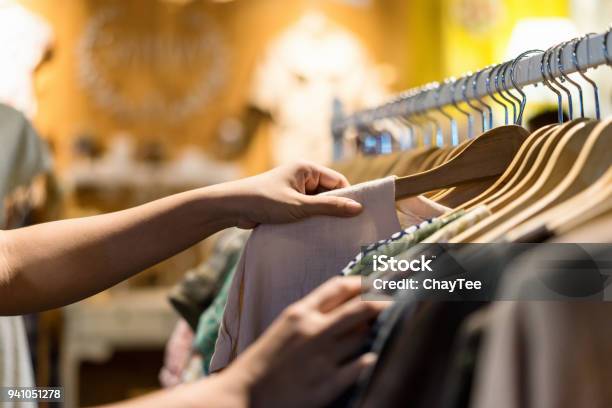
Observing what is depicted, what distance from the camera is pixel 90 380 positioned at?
3930 millimetres

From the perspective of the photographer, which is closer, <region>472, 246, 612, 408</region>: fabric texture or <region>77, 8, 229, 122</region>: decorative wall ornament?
<region>472, 246, 612, 408</region>: fabric texture

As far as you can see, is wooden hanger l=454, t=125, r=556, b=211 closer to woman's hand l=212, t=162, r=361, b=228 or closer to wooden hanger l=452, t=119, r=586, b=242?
wooden hanger l=452, t=119, r=586, b=242

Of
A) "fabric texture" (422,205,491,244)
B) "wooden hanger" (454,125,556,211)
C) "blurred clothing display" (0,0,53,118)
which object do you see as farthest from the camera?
"blurred clothing display" (0,0,53,118)

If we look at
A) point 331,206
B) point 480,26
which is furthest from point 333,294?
point 480,26

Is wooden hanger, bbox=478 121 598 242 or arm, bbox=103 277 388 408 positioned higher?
wooden hanger, bbox=478 121 598 242

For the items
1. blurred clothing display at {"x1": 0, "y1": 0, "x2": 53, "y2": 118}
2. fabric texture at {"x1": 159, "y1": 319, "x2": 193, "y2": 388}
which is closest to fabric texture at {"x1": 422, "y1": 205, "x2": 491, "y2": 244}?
fabric texture at {"x1": 159, "y1": 319, "x2": 193, "y2": 388}

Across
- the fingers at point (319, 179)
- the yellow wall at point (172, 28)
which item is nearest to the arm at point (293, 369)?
the fingers at point (319, 179)

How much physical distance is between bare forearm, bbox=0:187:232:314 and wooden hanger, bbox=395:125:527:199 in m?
0.25

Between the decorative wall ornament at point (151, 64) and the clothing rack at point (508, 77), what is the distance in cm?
253

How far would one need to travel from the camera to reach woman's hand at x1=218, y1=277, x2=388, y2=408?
65cm

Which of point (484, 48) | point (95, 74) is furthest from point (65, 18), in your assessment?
point (484, 48)

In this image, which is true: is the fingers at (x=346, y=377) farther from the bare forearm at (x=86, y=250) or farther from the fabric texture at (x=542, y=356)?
the bare forearm at (x=86, y=250)

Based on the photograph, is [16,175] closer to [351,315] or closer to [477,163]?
[477,163]

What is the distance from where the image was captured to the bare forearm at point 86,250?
1017mm
